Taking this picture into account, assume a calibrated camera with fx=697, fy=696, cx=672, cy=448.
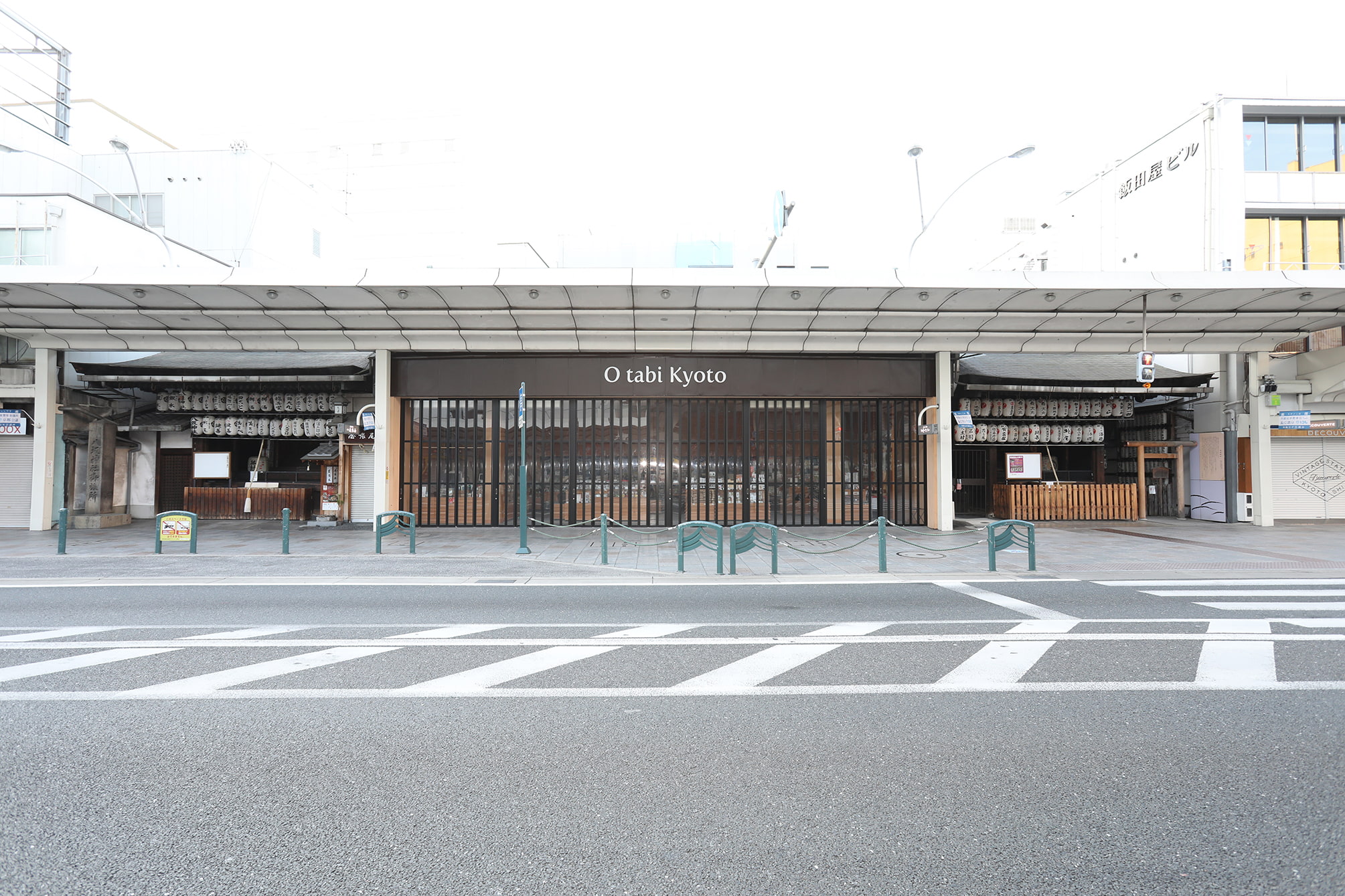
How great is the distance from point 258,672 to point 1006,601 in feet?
29.5

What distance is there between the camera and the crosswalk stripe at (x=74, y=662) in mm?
6047

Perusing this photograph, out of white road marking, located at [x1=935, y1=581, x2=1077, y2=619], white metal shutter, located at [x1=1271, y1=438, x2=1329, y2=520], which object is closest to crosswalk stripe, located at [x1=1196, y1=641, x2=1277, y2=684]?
white road marking, located at [x1=935, y1=581, x2=1077, y2=619]

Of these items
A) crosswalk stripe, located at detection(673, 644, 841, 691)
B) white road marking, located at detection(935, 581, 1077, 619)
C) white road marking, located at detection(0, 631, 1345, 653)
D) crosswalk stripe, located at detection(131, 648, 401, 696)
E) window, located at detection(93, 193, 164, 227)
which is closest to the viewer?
crosswalk stripe, located at detection(131, 648, 401, 696)

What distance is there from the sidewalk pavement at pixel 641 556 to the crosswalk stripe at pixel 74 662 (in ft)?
15.2

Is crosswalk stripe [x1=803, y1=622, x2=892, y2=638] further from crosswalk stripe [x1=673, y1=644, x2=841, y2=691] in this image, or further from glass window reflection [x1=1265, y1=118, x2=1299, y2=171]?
glass window reflection [x1=1265, y1=118, x2=1299, y2=171]

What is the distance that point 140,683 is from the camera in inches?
227

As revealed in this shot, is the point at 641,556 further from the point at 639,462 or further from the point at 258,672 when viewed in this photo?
the point at 258,672

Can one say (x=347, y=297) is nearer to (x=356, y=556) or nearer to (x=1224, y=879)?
(x=356, y=556)

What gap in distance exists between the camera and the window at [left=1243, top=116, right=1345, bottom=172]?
71.6 ft

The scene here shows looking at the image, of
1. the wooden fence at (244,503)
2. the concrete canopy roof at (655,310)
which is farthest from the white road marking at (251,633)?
the wooden fence at (244,503)

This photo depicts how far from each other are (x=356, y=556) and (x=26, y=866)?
11571 mm

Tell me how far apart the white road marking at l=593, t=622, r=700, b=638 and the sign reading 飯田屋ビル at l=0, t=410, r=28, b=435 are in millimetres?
21409

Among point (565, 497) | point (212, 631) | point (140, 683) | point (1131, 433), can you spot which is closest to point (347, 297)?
point (565, 497)

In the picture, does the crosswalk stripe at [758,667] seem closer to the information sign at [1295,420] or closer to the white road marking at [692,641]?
the white road marking at [692,641]
